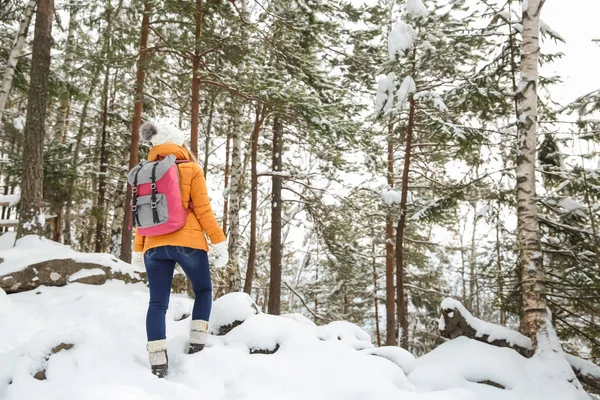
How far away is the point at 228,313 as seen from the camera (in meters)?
4.06

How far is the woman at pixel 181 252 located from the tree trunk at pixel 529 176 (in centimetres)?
448

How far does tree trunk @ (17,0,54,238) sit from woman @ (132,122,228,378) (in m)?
4.63

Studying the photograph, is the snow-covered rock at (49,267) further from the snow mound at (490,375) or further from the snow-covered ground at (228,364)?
the snow mound at (490,375)

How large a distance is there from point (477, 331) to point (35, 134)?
816 cm

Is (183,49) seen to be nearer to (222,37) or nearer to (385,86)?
(222,37)

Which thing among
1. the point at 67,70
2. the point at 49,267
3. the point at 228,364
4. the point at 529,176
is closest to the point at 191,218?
the point at 228,364

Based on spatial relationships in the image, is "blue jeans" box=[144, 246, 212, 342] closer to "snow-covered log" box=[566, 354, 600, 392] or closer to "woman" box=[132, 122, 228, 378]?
"woman" box=[132, 122, 228, 378]

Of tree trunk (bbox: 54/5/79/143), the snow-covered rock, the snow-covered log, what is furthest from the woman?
tree trunk (bbox: 54/5/79/143)

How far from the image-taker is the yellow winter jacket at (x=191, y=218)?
9.99 feet

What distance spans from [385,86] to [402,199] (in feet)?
11.1

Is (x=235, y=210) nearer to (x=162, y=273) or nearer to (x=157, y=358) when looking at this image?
(x=162, y=273)

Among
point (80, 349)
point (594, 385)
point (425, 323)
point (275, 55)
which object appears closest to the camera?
point (80, 349)

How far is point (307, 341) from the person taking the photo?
3613mm

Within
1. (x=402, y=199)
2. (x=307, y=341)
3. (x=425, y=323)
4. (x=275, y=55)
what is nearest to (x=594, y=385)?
(x=307, y=341)
